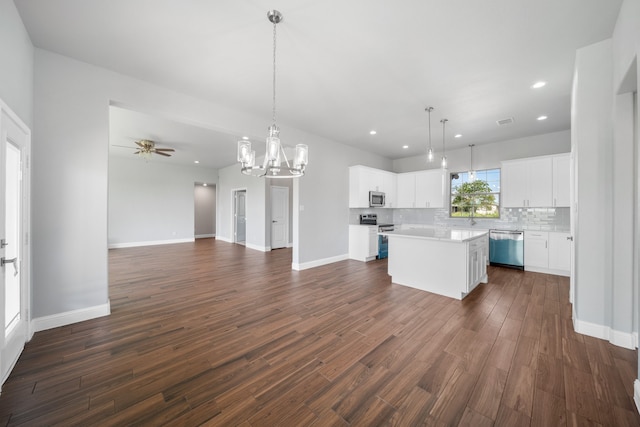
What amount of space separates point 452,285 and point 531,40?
289 centimetres

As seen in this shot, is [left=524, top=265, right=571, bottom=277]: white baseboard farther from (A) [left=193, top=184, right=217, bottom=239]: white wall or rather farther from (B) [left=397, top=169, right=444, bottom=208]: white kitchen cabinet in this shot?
(A) [left=193, top=184, right=217, bottom=239]: white wall

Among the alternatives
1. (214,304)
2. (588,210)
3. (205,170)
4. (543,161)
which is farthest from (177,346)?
(205,170)

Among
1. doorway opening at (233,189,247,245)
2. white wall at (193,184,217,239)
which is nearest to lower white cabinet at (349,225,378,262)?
doorway opening at (233,189,247,245)

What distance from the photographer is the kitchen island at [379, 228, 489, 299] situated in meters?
3.36

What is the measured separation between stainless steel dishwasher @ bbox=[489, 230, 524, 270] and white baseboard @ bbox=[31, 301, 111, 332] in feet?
22.2

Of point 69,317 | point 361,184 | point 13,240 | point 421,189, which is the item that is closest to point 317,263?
point 361,184

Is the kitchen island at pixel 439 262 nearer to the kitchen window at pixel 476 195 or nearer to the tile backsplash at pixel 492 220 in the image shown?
the tile backsplash at pixel 492 220

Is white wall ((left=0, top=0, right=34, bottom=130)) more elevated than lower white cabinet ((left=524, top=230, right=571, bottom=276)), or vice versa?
white wall ((left=0, top=0, right=34, bottom=130))

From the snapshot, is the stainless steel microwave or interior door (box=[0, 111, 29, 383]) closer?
interior door (box=[0, 111, 29, 383])

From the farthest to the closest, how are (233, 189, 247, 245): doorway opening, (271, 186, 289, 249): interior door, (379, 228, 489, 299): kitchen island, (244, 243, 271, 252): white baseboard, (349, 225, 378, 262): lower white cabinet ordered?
(233, 189, 247, 245): doorway opening
(271, 186, 289, 249): interior door
(244, 243, 271, 252): white baseboard
(349, 225, 378, 262): lower white cabinet
(379, 228, 489, 299): kitchen island

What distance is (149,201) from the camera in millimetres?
8211

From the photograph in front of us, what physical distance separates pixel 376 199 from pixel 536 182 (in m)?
3.24

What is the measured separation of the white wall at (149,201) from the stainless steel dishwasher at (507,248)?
9.37 metres

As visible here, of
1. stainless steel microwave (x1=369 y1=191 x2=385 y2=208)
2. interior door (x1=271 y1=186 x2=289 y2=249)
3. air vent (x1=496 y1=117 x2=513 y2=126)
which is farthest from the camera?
interior door (x1=271 y1=186 x2=289 y2=249)
